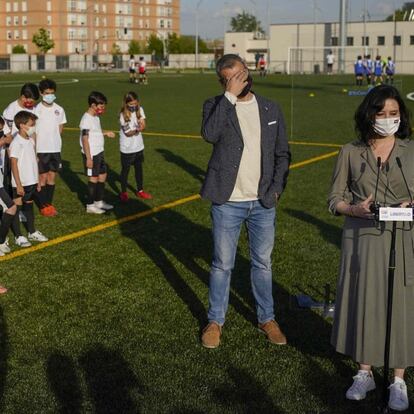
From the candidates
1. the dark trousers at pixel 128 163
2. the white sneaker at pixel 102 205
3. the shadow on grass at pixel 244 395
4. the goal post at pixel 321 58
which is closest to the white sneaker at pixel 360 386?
the shadow on grass at pixel 244 395

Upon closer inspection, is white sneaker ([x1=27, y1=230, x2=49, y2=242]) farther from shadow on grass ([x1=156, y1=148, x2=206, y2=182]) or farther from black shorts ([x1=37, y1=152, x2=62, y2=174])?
shadow on grass ([x1=156, y1=148, x2=206, y2=182])

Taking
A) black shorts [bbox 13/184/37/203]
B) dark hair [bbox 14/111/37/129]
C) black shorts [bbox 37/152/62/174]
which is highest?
dark hair [bbox 14/111/37/129]

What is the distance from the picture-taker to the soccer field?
4363mm

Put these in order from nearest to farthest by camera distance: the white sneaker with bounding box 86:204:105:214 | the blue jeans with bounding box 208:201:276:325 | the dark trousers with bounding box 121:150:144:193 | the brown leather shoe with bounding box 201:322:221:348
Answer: the blue jeans with bounding box 208:201:276:325 → the brown leather shoe with bounding box 201:322:221:348 → the white sneaker with bounding box 86:204:105:214 → the dark trousers with bounding box 121:150:144:193

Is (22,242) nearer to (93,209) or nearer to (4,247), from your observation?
(4,247)

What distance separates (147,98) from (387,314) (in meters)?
30.0

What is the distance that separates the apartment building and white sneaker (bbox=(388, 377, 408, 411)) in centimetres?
11576

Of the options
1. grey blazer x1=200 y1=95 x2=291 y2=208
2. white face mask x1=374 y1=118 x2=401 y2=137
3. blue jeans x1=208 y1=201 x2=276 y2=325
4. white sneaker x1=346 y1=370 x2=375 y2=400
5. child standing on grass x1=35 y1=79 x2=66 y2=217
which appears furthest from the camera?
child standing on grass x1=35 y1=79 x2=66 y2=217

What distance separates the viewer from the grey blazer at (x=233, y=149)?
469 centimetres

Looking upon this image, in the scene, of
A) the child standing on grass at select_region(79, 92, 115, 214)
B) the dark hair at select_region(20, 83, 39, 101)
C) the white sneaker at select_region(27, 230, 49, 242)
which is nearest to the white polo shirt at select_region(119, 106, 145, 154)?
the child standing on grass at select_region(79, 92, 115, 214)

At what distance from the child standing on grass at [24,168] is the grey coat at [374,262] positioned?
4391 millimetres

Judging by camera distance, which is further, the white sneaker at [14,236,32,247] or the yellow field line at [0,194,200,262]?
the white sneaker at [14,236,32,247]

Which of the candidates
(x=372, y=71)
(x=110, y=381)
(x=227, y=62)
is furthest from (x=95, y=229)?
(x=372, y=71)

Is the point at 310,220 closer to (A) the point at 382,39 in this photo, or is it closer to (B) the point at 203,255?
(B) the point at 203,255
